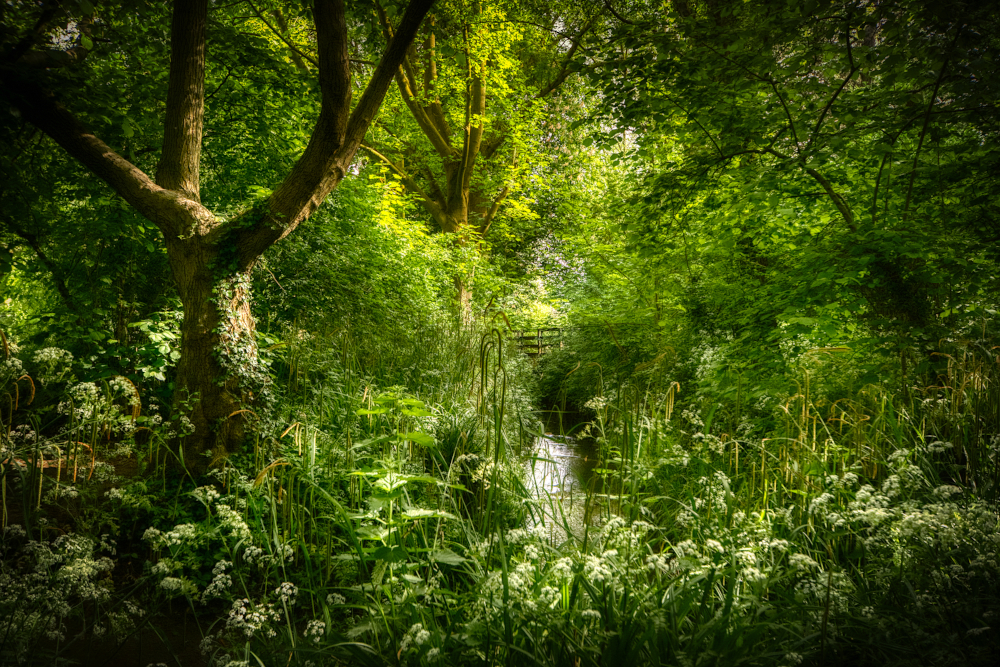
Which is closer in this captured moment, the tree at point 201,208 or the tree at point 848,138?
the tree at point 848,138

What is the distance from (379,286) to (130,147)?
3.05m

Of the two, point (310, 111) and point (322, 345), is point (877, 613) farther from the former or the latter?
point (310, 111)

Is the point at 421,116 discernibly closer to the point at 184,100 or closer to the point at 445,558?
the point at 184,100

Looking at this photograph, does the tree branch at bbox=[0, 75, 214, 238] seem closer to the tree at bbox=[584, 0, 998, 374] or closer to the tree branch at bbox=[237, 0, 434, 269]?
the tree branch at bbox=[237, 0, 434, 269]

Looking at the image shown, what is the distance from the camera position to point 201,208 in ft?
15.1

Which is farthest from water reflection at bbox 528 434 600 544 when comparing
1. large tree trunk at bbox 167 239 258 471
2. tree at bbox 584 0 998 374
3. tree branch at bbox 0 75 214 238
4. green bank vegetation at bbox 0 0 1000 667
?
tree branch at bbox 0 75 214 238

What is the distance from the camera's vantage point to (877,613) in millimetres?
2105

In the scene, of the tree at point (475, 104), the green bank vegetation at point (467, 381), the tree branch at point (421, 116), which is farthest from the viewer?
the tree branch at point (421, 116)

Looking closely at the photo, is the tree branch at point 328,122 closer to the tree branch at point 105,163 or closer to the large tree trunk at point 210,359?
the large tree trunk at point 210,359

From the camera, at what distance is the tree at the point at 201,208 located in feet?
14.3

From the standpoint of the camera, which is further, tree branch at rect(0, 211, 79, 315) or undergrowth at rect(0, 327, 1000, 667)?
tree branch at rect(0, 211, 79, 315)

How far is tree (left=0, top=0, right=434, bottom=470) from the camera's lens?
435 centimetres

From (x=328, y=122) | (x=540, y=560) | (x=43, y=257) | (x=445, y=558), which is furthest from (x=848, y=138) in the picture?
(x=43, y=257)

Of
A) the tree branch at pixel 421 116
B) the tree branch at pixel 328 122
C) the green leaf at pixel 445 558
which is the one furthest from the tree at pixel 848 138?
the tree branch at pixel 421 116
